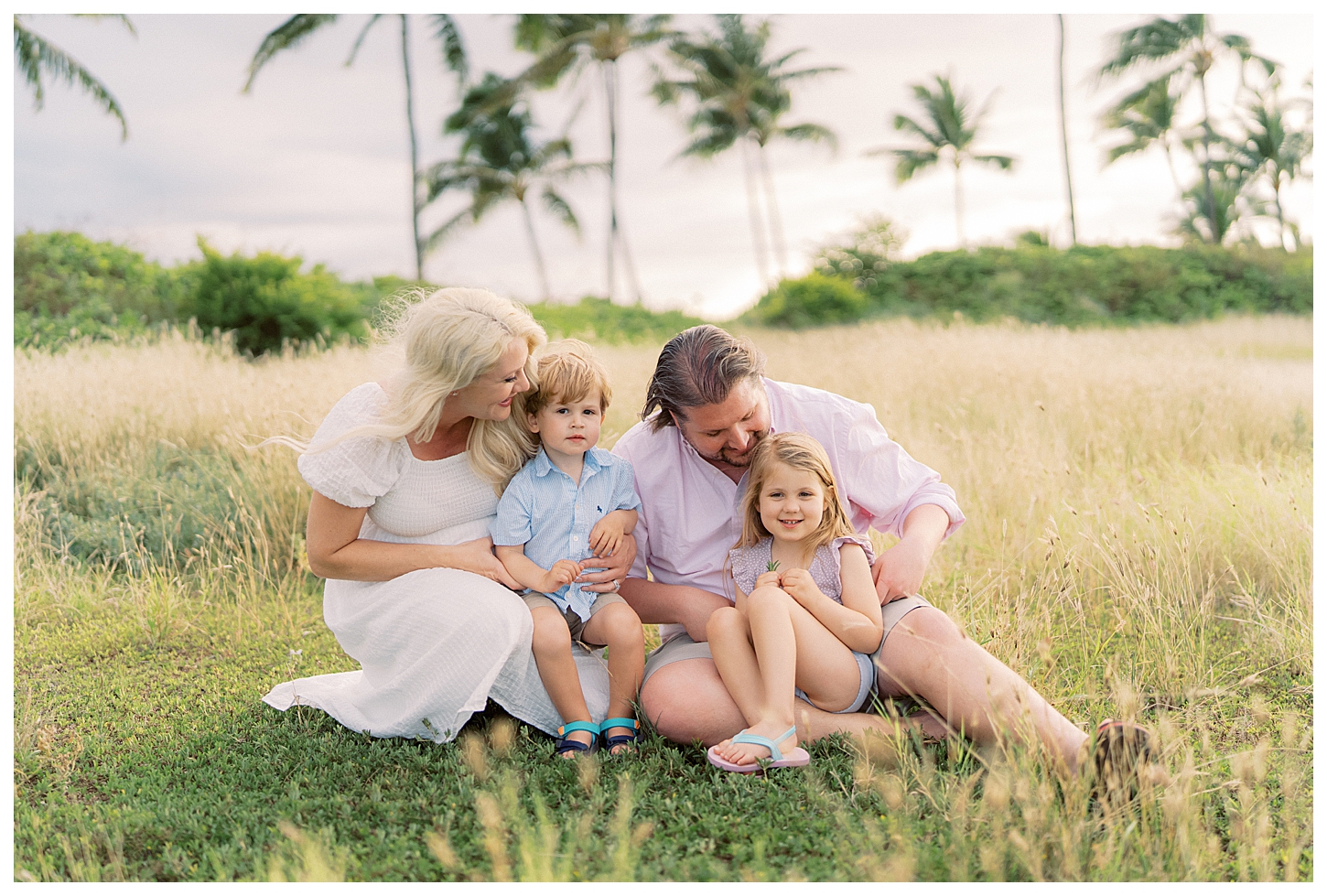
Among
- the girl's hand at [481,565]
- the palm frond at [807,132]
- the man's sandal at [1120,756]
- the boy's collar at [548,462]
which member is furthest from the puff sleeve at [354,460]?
the palm frond at [807,132]

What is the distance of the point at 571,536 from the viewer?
310 centimetres

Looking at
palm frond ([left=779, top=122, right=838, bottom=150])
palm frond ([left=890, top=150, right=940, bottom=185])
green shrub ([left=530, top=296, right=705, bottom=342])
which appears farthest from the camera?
palm frond ([left=890, top=150, right=940, bottom=185])

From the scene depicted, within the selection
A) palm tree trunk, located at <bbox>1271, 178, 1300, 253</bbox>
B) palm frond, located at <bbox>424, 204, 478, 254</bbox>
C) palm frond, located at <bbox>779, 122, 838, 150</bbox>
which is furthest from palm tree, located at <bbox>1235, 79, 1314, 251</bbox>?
palm frond, located at <bbox>424, 204, 478, 254</bbox>

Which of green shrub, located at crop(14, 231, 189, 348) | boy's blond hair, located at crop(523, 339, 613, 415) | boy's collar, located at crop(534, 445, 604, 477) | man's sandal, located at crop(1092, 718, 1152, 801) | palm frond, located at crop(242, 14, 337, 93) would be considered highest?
palm frond, located at crop(242, 14, 337, 93)

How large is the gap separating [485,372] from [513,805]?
4.08 feet

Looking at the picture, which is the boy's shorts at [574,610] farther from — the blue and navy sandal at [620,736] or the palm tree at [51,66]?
the palm tree at [51,66]

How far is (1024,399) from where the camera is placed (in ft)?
23.9

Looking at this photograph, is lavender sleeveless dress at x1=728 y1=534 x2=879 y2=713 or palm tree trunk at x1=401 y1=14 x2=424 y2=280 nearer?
lavender sleeveless dress at x1=728 y1=534 x2=879 y2=713

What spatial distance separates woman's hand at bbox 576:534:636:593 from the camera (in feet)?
10.1

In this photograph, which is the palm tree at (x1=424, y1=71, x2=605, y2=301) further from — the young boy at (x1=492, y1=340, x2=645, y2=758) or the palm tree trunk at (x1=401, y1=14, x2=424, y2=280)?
the young boy at (x1=492, y1=340, x2=645, y2=758)

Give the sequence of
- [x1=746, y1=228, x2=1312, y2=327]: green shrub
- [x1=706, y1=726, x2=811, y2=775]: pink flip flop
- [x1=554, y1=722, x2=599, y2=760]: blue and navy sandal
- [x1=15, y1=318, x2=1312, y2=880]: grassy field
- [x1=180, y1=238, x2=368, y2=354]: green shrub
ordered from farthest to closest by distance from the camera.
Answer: [x1=746, y1=228, x2=1312, y2=327]: green shrub, [x1=180, y1=238, x2=368, y2=354]: green shrub, [x1=554, y1=722, x2=599, y2=760]: blue and navy sandal, [x1=706, y1=726, x2=811, y2=775]: pink flip flop, [x1=15, y1=318, x2=1312, y2=880]: grassy field

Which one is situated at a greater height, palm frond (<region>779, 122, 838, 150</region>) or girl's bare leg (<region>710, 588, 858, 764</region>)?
palm frond (<region>779, 122, 838, 150</region>)

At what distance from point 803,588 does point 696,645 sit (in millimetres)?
491

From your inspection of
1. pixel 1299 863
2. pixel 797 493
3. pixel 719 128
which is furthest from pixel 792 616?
pixel 719 128
